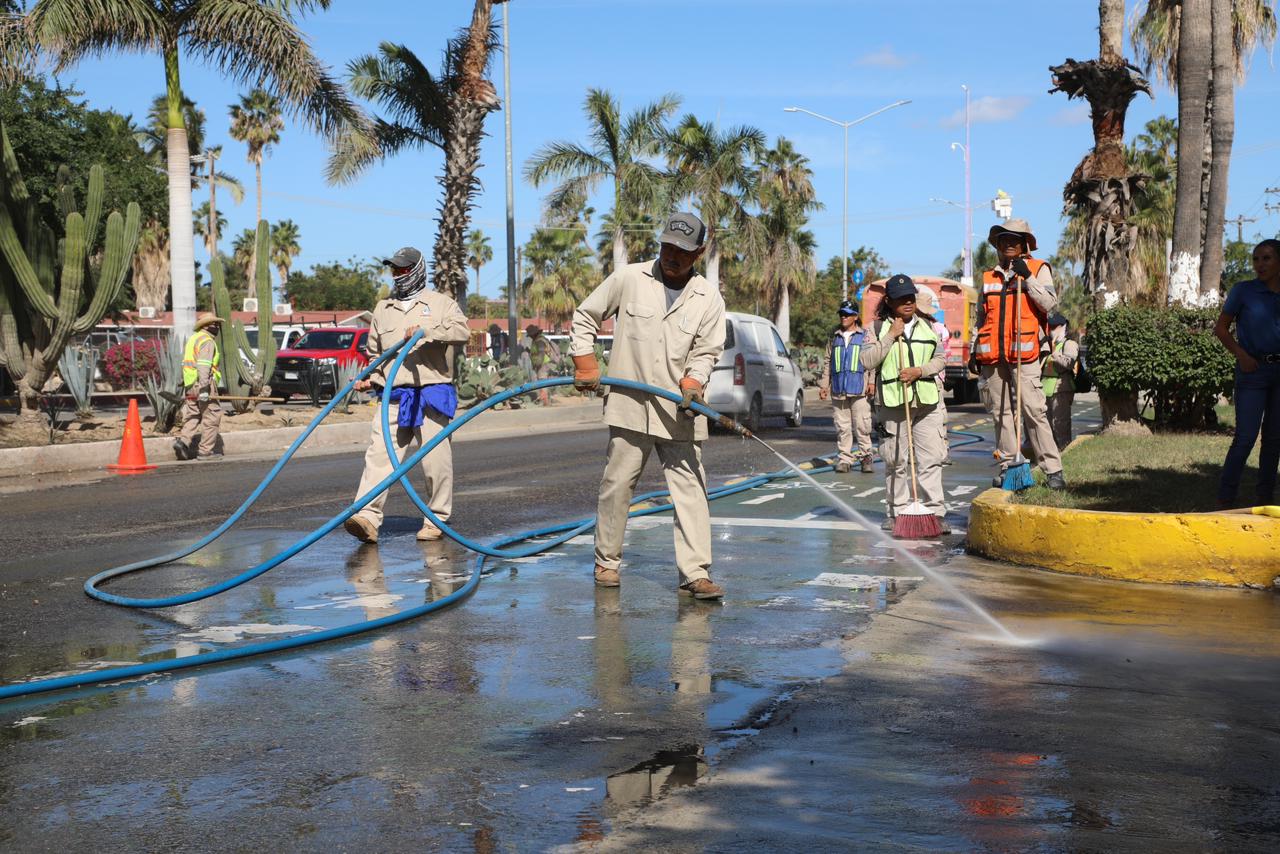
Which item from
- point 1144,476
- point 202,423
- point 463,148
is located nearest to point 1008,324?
point 1144,476

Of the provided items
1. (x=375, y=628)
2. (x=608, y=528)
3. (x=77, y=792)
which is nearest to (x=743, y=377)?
(x=608, y=528)

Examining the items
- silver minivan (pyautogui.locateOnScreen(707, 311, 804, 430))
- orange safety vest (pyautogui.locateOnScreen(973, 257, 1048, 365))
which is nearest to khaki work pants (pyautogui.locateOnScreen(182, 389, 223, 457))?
silver minivan (pyautogui.locateOnScreen(707, 311, 804, 430))

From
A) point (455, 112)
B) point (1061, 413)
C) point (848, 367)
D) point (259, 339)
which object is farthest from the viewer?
point (455, 112)

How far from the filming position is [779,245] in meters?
53.3

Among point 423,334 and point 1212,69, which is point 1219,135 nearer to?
point 1212,69

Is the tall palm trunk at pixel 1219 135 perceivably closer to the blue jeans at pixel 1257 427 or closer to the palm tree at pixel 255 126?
the blue jeans at pixel 1257 427

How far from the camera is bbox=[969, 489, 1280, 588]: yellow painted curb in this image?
759 cm

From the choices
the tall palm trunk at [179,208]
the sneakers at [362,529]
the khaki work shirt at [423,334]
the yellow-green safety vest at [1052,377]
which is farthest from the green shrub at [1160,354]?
the tall palm trunk at [179,208]

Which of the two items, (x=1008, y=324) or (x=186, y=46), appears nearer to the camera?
(x=1008, y=324)

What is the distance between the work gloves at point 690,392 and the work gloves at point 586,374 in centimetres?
43

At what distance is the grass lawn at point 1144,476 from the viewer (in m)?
9.58

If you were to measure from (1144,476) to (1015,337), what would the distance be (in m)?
2.01

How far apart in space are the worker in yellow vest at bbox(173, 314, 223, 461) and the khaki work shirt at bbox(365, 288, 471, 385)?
7393 millimetres

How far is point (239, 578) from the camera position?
704 cm
